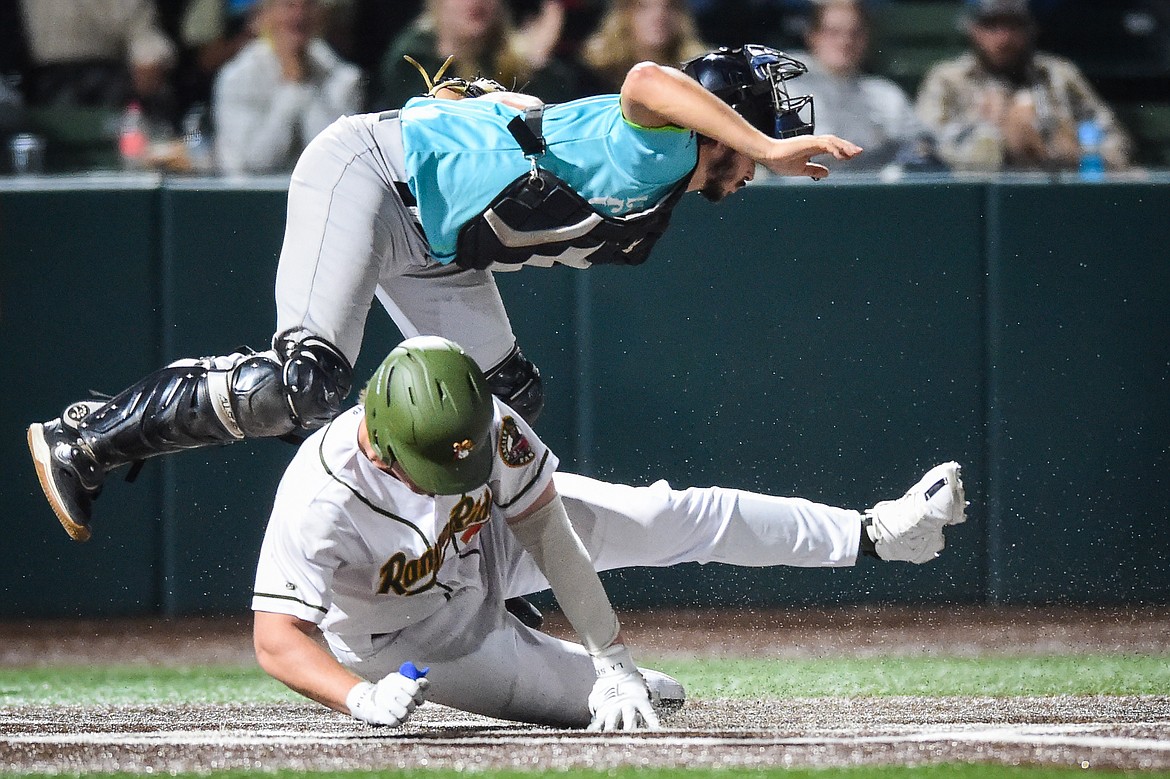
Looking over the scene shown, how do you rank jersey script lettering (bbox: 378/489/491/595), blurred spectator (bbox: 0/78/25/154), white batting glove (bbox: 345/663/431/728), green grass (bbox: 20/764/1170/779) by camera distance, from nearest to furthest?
green grass (bbox: 20/764/1170/779), white batting glove (bbox: 345/663/431/728), jersey script lettering (bbox: 378/489/491/595), blurred spectator (bbox: 0/78/25/154)

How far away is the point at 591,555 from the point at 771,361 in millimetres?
2150

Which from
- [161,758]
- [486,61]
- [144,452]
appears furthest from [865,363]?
[161,758]

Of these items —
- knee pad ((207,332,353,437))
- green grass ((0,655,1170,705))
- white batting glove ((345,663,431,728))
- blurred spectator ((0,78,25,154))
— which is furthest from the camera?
blurred spectator ((0,78,25,154))

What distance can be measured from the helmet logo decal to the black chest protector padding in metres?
0.48

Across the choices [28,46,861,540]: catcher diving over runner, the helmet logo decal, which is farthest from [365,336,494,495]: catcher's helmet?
[28,46,861,540]: catcher diving over runner

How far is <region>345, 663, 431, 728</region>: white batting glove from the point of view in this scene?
2.80 metres

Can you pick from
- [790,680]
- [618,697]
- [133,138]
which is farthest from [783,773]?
[133,138]

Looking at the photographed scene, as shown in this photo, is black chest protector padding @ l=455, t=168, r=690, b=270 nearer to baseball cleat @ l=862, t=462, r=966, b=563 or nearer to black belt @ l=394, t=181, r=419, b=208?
black belt @ l=394, t=181, r=419, b=208

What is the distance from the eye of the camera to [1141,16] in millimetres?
6719

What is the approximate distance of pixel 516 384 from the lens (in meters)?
3.79

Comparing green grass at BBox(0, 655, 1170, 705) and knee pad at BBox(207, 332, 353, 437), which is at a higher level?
knee pad at BBox(207, 332, 353, 437)

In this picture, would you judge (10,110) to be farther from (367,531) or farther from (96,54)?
(367,531)

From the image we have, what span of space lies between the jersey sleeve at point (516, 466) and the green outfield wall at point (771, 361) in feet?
7.69

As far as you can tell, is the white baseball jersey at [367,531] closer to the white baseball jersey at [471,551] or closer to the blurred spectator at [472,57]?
the white baseball jersey at [471,551]
